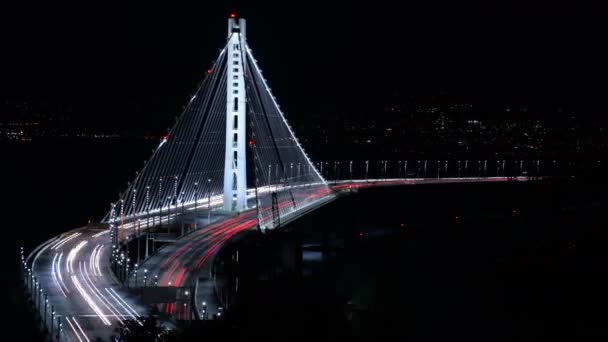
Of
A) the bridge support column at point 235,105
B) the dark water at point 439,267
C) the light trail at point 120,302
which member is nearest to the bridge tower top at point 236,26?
the bridge support column at point 235,105

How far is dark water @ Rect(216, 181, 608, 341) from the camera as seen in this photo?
16.1 m

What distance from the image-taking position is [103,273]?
21.8 meters

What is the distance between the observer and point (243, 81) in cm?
3228

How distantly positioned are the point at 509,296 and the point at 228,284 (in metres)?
14.0

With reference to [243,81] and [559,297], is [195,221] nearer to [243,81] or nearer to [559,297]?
[243,81]

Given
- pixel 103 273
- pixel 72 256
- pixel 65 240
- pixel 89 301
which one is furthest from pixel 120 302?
pixel 65 240

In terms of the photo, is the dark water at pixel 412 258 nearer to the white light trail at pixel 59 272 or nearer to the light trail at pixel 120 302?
the white light trail at pixel 59 272

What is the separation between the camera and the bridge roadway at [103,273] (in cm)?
1698

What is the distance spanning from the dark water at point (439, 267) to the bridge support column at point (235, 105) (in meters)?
3.29

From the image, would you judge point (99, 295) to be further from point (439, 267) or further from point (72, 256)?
point (439, 267)

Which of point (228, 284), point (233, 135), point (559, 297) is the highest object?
point (233, 135)

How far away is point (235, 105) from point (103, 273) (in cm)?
1193

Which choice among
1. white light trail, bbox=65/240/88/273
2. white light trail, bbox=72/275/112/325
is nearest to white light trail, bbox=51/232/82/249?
white light trail, bbox=65/240/88/273

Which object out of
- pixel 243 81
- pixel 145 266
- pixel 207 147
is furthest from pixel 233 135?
pixel 207 147
